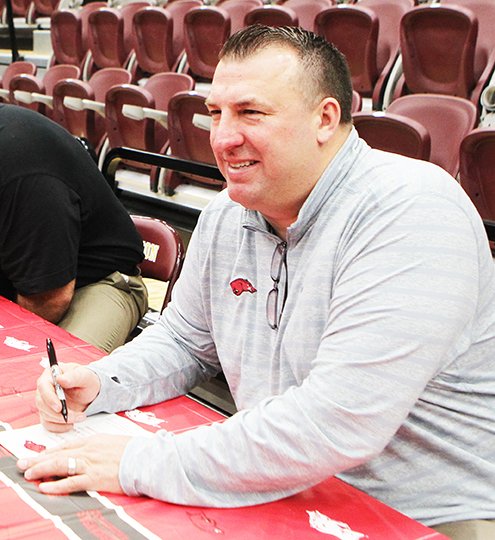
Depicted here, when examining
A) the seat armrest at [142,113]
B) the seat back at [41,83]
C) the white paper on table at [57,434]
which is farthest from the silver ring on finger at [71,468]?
the seat back at [41,83]

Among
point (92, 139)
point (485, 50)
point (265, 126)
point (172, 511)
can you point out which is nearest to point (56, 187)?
point (265, 126)

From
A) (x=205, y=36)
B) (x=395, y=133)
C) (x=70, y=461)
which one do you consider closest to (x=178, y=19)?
(x=205, y=36)

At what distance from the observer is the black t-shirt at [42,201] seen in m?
2.04

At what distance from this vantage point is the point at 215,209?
1.54 metres

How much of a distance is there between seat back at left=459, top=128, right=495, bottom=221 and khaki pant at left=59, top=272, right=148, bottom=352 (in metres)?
1.44

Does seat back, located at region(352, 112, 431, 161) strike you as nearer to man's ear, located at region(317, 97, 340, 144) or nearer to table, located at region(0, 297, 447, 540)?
man's ear, located at region(317, 97, 340, 144)

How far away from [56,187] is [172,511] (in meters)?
1.24

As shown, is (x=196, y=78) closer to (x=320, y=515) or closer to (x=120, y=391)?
(x=120, y=391)

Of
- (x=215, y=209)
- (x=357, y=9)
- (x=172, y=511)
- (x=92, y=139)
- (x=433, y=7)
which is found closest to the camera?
(x=172, y=511)

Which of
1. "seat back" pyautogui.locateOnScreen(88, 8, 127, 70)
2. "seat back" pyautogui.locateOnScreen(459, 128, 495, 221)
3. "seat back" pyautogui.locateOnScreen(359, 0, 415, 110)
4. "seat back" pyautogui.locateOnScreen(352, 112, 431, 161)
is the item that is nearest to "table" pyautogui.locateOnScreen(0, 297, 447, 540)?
"seat back" pyautogui.locateOnScreen(459, 128, 495, 221)

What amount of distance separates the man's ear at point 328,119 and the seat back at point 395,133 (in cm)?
204

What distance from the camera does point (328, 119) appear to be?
126cm

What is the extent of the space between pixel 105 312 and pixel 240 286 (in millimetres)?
968

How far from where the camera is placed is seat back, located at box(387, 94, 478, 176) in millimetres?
3484
